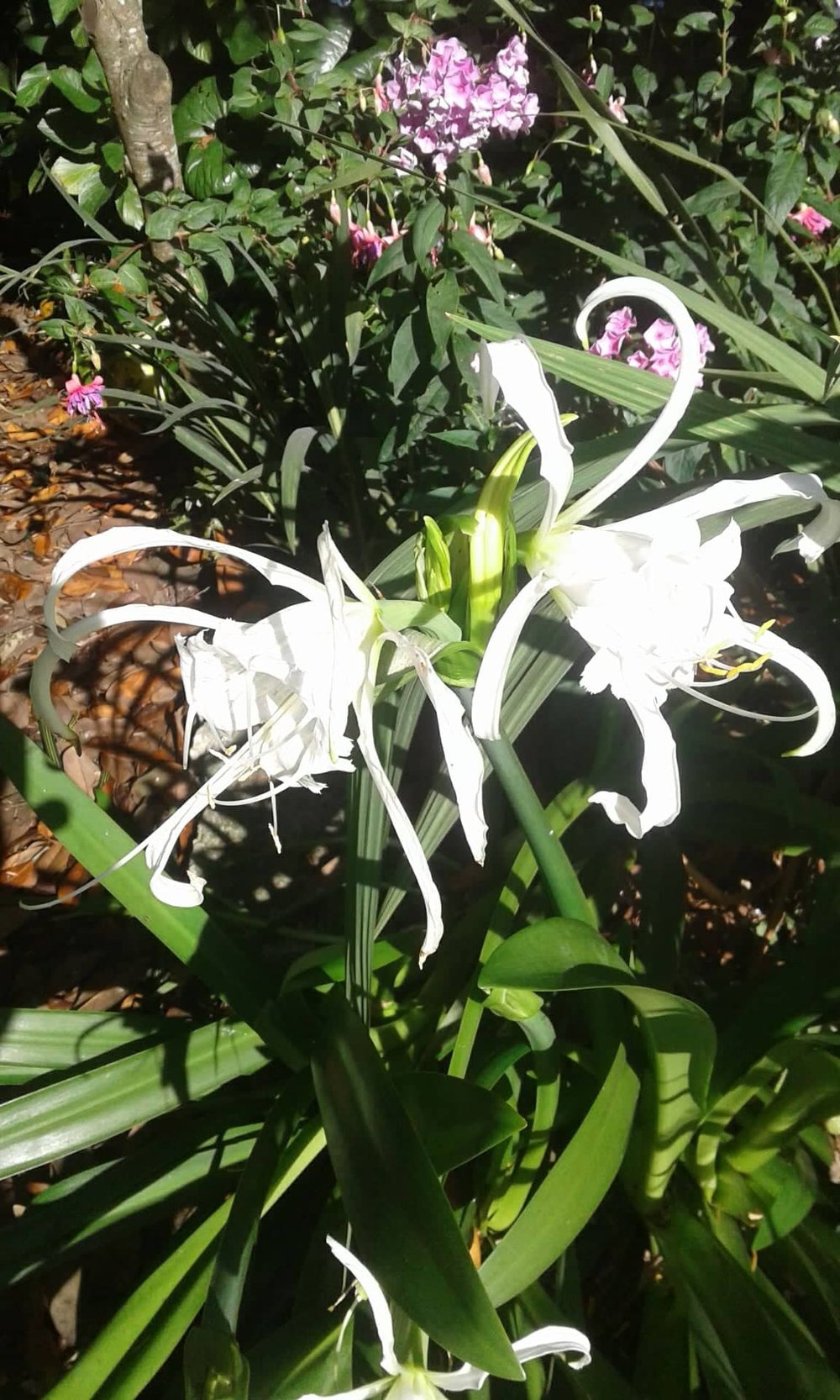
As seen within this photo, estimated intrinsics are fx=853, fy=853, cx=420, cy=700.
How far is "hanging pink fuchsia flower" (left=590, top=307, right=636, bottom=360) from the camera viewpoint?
101 centimetres

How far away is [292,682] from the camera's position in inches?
17.7

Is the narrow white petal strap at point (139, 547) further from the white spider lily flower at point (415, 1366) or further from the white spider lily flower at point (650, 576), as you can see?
the white spider lily flower at point (415, 1366)

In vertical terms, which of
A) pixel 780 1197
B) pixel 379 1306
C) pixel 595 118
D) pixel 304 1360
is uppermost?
pixel 595 118

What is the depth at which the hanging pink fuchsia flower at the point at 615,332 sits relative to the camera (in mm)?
1007

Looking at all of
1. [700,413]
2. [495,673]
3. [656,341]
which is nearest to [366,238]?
[656,341]

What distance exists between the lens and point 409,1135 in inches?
20.9

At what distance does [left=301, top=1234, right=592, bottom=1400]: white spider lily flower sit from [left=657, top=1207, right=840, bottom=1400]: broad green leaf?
0.16 m

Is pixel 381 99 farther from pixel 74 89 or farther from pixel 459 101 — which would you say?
pixel 74 89

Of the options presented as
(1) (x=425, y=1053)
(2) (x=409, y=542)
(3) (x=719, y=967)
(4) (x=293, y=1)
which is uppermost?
(4) (x=293, y=1)

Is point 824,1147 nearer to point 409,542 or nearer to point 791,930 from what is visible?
point 791,930

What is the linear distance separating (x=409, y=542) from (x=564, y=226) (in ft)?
2.54

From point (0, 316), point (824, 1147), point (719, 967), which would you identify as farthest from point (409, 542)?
point (0, 316)

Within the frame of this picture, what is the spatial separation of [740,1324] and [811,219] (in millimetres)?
1240

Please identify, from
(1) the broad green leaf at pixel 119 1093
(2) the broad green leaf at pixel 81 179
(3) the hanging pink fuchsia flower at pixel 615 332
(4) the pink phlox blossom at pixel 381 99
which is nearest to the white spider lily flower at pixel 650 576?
(1) the broad green leaf at pixel 119 1093
